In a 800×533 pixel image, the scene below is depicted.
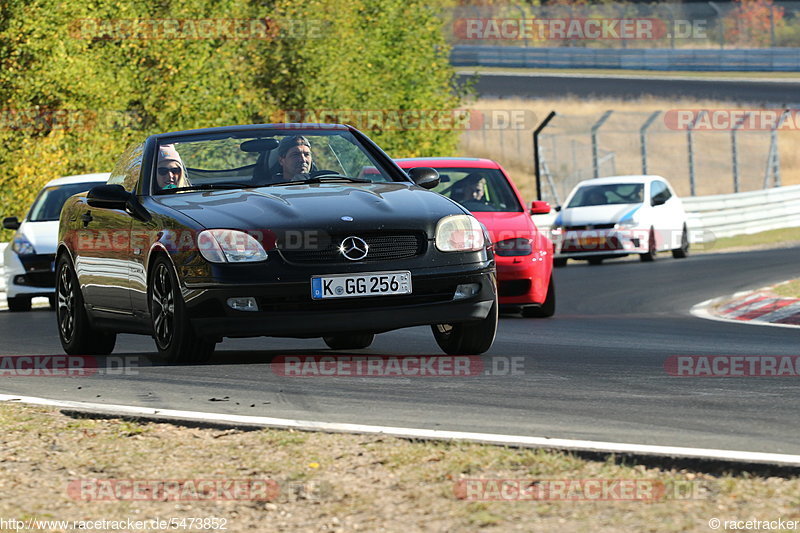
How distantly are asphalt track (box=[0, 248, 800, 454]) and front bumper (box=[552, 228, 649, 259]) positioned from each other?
1251 cm

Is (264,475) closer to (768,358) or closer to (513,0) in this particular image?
(768,358)

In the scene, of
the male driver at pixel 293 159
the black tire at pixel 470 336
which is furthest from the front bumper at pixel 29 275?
the black tire at pixel 470 336

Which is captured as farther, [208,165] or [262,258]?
[208,165]

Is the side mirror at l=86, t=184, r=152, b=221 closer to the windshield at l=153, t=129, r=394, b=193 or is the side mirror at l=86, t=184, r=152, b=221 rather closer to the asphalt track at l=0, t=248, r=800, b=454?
the windshield at l=153, t=129, r=394, b=193

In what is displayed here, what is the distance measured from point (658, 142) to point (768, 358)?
5223 cm

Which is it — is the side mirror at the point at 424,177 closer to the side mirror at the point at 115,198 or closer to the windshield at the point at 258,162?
the windshield at the point at 258,162

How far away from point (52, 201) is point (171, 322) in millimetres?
11057

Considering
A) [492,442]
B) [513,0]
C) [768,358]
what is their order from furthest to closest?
[513,0] → [768,358] → [492,442]

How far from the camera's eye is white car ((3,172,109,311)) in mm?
18344

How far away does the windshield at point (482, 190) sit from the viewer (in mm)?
14398

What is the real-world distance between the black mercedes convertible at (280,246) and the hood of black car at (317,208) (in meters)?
0.01

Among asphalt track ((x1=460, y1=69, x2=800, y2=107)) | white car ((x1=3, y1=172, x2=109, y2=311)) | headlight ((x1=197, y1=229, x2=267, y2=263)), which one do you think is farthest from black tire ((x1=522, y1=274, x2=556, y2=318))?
asphalt track ((x1=460, y1=69, x2=800, y2=107))

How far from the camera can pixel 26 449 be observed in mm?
6438

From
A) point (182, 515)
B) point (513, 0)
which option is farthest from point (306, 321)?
point (513, 0)
